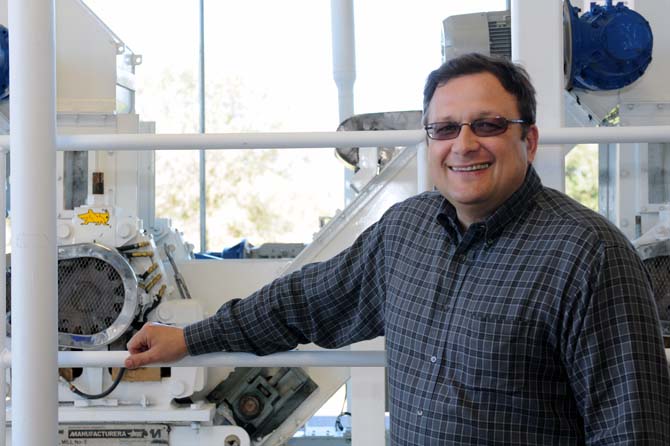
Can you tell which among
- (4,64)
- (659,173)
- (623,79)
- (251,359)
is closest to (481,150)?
(251,359)

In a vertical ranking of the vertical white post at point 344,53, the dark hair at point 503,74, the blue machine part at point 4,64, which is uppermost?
the vertical white post at point 344,53

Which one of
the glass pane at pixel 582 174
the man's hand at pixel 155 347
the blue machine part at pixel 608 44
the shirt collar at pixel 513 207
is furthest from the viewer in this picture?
the glass pane at pixel 582 174

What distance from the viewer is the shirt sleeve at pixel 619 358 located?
118 centimetres

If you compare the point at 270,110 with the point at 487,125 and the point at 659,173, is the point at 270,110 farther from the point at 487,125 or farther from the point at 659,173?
the point at 487,125

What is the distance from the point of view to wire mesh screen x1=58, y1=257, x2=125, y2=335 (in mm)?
2668

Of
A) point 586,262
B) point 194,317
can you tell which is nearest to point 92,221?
point 194,317

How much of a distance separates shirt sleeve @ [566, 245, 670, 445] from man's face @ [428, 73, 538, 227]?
0.21 meters

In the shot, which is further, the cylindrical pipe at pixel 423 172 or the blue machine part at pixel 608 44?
the blue machine part at pixel 608 44

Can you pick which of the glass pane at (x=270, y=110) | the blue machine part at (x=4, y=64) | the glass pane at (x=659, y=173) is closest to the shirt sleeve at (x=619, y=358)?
the glass pane at (x=659, y=173)

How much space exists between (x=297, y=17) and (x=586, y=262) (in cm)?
685

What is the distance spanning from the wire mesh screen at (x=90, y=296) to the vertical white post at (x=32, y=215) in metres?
1.13

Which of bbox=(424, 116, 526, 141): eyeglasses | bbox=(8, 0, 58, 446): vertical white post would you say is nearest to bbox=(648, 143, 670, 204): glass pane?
bbox=(424, 116, 526, 141): eyeglasses

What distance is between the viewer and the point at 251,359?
5.38 ft

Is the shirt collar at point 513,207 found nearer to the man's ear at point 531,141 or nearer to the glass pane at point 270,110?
the man's ear at point 531,141
